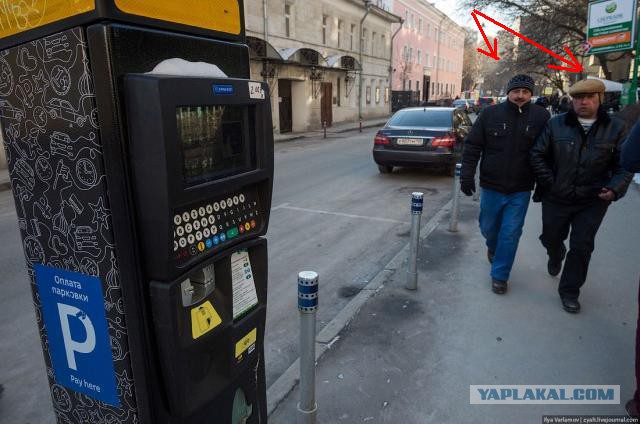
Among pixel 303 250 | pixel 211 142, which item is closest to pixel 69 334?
pixel 211 142

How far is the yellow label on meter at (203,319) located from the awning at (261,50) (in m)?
18.4

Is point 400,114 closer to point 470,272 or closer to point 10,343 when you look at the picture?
point 470,272

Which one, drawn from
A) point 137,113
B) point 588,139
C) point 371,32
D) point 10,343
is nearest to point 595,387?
point 588,139

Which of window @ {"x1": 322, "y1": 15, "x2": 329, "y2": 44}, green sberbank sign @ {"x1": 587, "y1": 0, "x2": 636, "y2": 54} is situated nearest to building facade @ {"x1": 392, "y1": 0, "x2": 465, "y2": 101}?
window @ {"x1": 322, "y1": 15, "x2": 329, "y2": 44}

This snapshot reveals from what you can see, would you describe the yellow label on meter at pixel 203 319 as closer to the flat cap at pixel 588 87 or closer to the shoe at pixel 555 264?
the flat cap at pixel 588 87

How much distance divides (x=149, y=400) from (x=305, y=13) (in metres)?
25.0

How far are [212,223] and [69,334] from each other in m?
0.71

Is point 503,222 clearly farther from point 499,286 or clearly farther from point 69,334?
point 69,334

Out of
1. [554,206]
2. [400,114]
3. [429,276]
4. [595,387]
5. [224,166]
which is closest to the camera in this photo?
[224,166]

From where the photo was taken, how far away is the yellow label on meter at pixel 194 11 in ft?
4.44

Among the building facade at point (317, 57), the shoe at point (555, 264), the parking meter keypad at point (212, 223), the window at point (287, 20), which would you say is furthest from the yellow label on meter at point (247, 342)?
the window at point (287, 20)

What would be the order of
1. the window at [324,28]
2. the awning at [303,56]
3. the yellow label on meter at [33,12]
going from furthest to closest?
the window at [324,28] < the awning at [303,56] < the yellow label on meter at [33,12]

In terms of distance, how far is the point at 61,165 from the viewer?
1.47 meters

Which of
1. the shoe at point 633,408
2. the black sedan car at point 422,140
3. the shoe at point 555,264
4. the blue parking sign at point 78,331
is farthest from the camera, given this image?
the black sedan car at point 422,140
